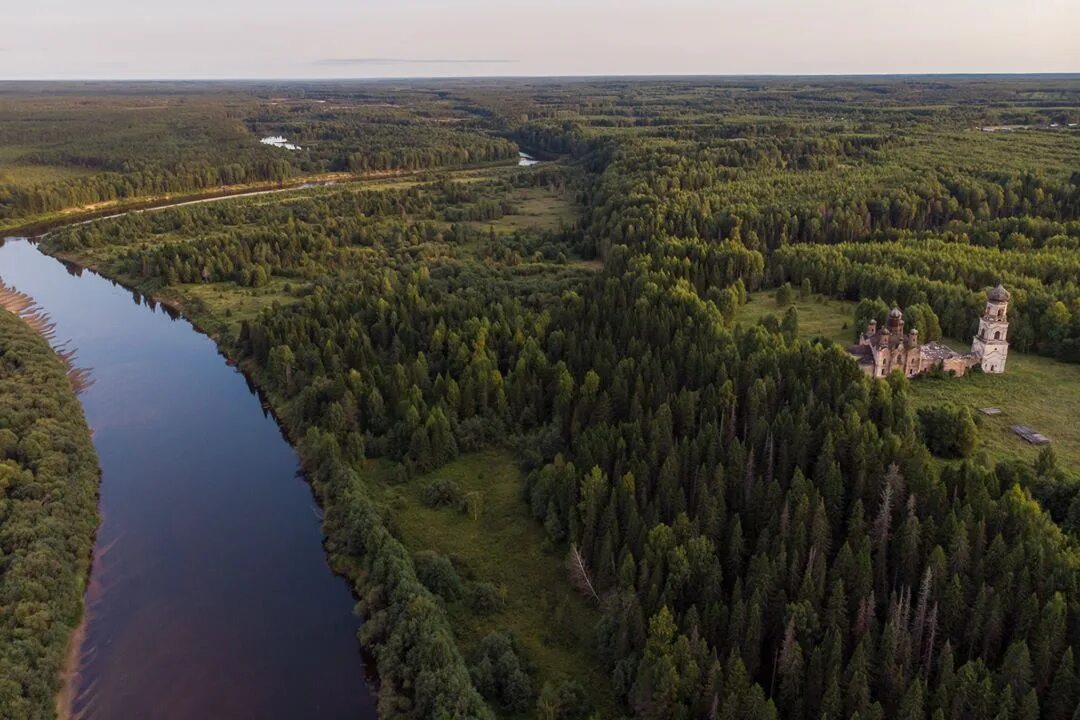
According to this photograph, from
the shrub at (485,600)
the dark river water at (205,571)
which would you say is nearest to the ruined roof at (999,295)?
the shrub at (485,600)

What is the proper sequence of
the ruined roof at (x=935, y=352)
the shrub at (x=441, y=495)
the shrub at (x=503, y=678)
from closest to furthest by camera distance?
1. the shrub at (x=503, y=678)
2. the shrub at (x=441, y=495)
3. the ruined roof at (x=935, y=352)

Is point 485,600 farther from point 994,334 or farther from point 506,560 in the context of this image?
point 994,334

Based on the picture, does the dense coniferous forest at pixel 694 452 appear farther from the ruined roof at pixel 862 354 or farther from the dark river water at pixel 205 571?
the ruined roof at pixel 862 354

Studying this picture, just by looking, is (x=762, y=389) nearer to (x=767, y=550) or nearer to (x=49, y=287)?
(x=767, y=550)

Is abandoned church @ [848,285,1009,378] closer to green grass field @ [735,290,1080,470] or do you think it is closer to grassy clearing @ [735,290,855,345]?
green grass field @ [735,290,1080,470]

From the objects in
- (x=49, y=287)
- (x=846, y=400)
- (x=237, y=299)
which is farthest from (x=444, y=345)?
(x=49, y=287)

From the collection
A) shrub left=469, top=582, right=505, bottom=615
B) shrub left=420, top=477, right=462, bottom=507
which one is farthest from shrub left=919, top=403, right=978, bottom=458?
shrub left=420, top=477, right=462, bottom=507
